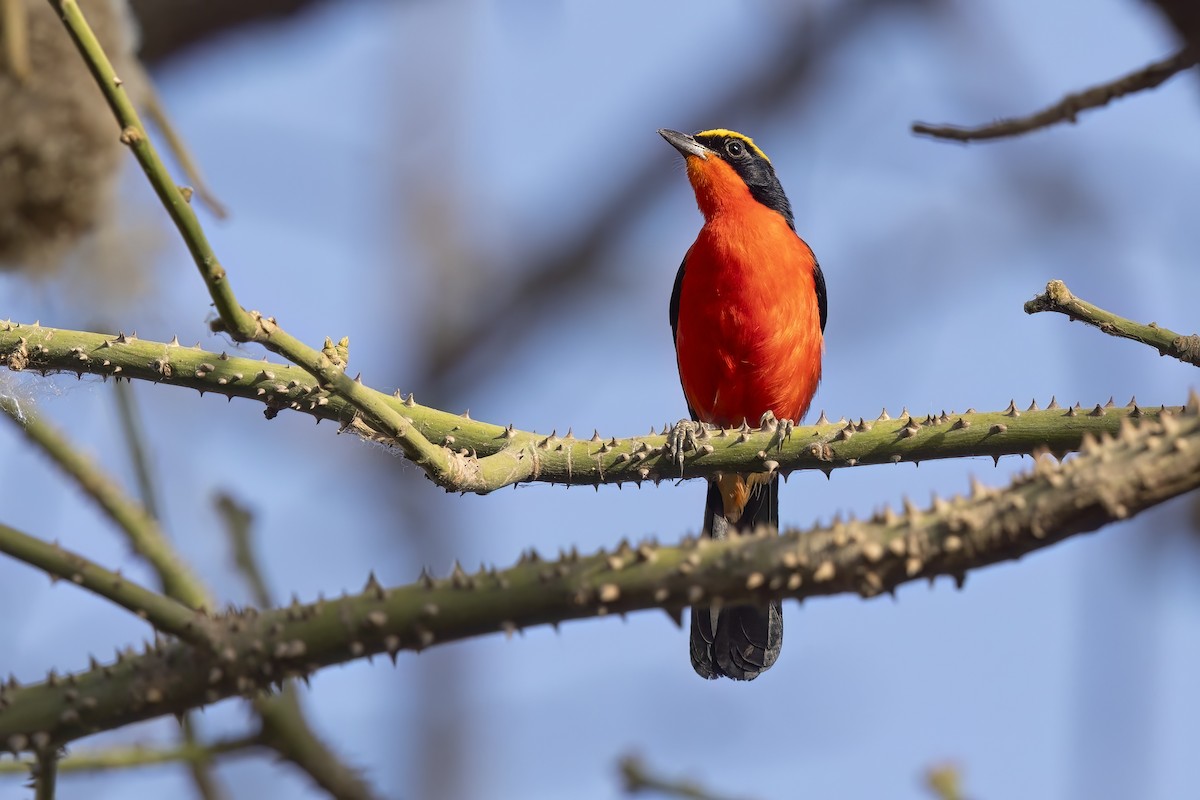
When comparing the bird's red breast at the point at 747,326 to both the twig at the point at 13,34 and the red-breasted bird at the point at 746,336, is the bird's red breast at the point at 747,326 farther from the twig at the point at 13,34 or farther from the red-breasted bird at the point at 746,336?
the twig at the point at 13,34

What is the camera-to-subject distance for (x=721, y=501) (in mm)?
5801

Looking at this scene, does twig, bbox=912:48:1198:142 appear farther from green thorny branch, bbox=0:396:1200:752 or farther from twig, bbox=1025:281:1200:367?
green thorny branch, bbox=0:396:1200:752

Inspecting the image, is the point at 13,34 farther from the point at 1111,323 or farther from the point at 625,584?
the point at 1111,323

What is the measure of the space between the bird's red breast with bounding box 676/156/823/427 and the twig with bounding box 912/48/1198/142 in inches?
105

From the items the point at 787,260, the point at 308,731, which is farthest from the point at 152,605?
the point at 787,260

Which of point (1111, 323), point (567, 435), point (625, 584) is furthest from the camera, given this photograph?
point (567, 435)

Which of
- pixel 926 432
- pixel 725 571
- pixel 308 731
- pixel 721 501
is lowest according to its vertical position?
pixel 725 571

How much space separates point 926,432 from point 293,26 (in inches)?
189

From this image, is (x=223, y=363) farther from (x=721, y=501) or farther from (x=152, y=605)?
(x=721, y=501)

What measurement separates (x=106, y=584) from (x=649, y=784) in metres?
1.76

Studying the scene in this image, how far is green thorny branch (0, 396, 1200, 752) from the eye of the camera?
1.37m

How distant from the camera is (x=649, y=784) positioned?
319cm

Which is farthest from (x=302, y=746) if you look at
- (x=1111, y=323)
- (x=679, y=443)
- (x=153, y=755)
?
(x=1111, y=323)

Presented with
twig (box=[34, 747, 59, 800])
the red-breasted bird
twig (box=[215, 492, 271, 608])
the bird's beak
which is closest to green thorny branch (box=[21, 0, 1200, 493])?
twig (box=[34, 747, 59, 800])
